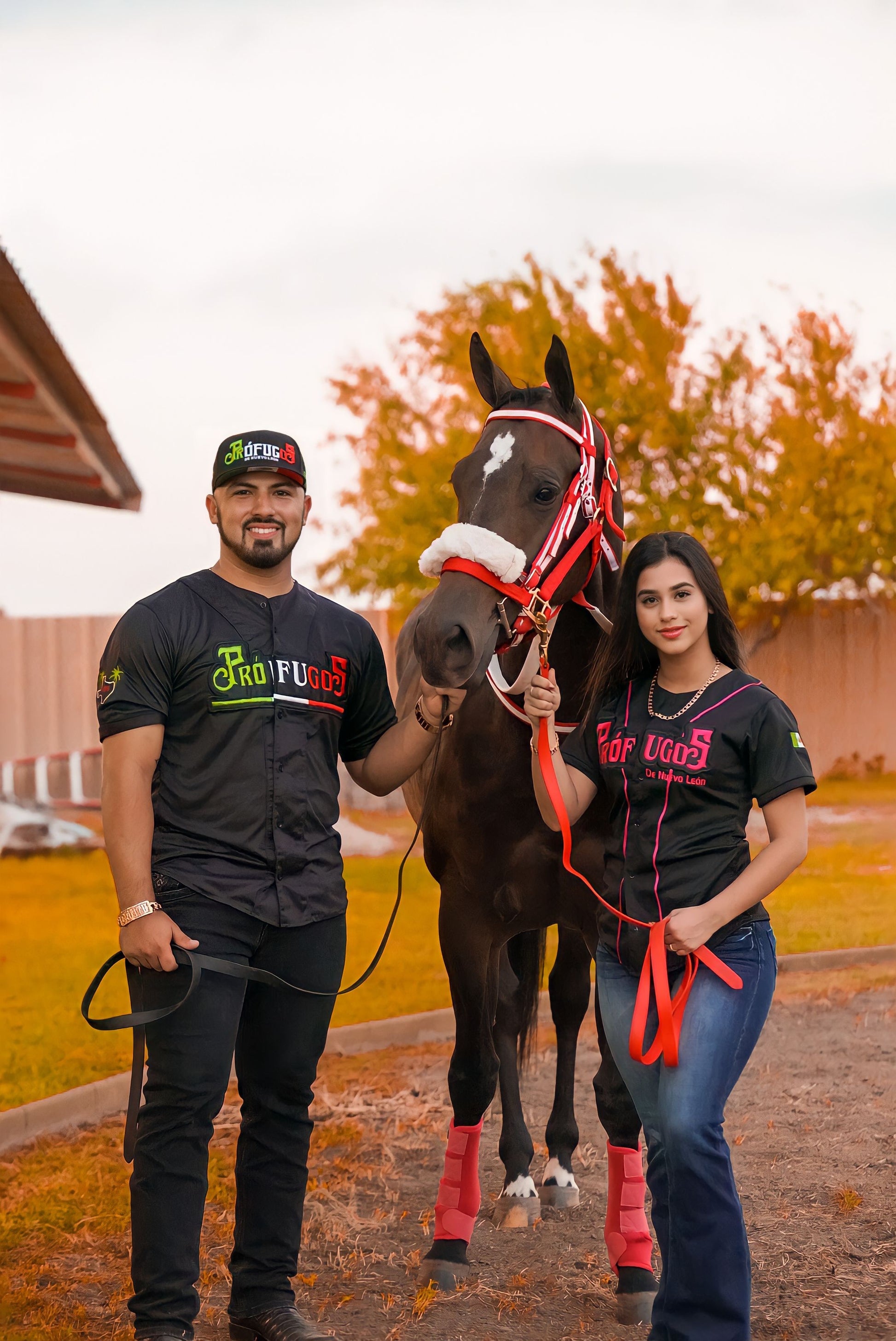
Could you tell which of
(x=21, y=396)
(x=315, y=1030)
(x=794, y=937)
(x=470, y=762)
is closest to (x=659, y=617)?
(x=470, y=762)

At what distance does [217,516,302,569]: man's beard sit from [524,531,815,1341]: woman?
2.21ft

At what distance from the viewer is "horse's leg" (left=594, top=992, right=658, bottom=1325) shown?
2951 mm

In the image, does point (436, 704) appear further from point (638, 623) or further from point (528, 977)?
point (528, 977)

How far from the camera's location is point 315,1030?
2.64 metres

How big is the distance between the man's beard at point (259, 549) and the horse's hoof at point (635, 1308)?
2075mm

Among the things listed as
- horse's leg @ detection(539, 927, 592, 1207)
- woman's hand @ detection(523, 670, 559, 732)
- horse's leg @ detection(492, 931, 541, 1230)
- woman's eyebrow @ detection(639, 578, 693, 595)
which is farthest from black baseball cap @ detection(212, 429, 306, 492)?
horse's leg @ detection(492, 931, 541, 1230)

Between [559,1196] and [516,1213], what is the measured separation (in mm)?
211

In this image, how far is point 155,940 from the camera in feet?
7.79

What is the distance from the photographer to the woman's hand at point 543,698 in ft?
7.97

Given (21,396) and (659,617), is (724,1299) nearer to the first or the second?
(659,617)

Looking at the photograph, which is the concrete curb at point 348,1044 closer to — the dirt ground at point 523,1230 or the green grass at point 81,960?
the dirt ground at point 523,1230

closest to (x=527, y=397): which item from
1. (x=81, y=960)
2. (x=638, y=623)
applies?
(x=638, y=623)

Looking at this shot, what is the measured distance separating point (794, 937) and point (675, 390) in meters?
6.78

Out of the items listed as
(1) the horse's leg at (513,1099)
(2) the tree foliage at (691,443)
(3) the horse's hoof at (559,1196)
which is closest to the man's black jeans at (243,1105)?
(1) the horse's leg at (513,1099)
